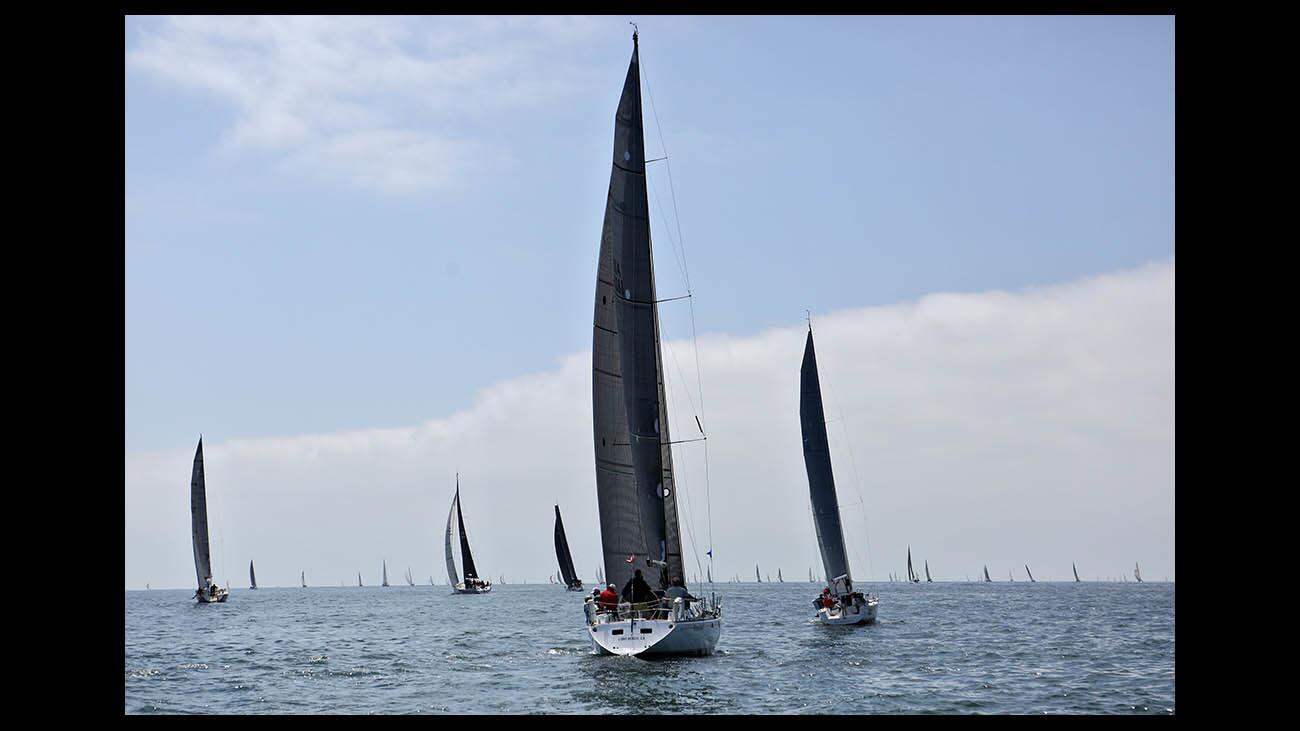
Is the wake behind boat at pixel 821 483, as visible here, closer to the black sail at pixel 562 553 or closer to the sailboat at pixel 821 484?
the sailboat at pixel 821 484

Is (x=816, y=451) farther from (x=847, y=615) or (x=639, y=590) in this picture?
(x=639, y=590)

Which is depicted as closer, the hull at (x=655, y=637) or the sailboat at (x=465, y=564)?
the hull at (x=655, y=637)

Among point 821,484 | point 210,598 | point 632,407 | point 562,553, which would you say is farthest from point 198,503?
point 632,407

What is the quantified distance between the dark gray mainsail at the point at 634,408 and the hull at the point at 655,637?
8.04 feet

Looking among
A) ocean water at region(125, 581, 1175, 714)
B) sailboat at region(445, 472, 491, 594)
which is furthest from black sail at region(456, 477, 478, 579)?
ocean water at region(125, 581, 1175, 714)

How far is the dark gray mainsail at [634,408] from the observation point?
3328 cm

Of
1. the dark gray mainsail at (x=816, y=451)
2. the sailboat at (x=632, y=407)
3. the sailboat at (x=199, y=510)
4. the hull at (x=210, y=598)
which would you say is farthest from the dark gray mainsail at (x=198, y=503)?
the sailboat at (x=632, y=407)

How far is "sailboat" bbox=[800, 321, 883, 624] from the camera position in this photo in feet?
172
